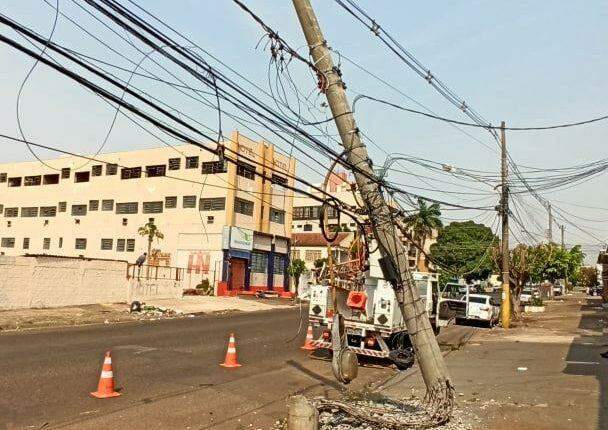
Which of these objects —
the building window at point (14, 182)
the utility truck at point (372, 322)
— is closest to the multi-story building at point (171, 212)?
the building window at point (14, 182)

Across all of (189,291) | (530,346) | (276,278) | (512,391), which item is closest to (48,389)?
(512,391)

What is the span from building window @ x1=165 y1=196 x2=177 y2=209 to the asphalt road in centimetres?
2973

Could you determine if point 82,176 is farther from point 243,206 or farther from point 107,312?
point 107,312

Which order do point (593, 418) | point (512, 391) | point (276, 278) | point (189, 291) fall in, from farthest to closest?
1. point (276, 278)
2. point (189, 291)
3. point (512, 391)
4. point (593, 418)

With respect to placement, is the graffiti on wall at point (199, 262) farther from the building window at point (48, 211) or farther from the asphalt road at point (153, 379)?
the asphalt road at point (153, 379)

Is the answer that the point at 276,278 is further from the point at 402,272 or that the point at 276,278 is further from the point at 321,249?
the point at 402,272

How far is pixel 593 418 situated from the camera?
27.9 ft

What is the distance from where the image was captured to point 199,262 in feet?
149

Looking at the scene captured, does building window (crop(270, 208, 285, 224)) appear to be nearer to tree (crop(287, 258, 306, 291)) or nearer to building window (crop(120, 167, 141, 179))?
tree (crop(287, 258, 306, 291))

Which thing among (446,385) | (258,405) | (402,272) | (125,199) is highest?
(125,199)

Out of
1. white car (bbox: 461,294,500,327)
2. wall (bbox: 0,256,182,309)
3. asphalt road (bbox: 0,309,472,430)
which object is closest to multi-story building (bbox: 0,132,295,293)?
wall (bbox: 0,256,182,309)

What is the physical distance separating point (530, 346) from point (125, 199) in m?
41.0

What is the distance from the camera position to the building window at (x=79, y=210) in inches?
2128

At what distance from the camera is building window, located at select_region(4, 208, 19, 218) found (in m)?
59.5
